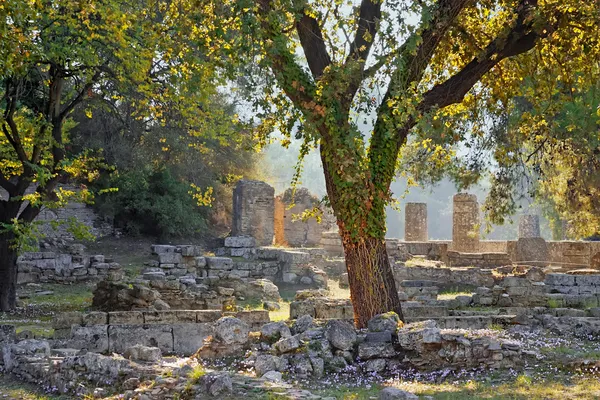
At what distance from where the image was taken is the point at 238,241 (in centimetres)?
2564

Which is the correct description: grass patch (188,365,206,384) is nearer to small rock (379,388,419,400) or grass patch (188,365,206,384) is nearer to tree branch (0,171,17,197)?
small rock (379,388,419,400)

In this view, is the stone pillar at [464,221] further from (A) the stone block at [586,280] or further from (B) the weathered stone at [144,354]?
(B) the weathered stone at [144,354]

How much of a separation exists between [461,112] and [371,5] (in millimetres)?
2906

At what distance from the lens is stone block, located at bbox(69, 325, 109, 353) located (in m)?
11.8

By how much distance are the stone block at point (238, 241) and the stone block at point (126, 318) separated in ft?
39.2

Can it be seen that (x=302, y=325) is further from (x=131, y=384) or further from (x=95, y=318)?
(x=95, y=318)

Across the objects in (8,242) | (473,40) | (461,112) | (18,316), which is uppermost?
(473,40)

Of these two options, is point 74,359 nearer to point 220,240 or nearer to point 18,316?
point 18,316

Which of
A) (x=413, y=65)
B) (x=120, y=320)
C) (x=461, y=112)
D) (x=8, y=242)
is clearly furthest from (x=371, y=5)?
(x=8, y=242)

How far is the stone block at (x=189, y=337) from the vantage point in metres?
12.3

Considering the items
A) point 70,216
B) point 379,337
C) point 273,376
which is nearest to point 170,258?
point 70,216

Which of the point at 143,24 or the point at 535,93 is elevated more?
the point at 143,24

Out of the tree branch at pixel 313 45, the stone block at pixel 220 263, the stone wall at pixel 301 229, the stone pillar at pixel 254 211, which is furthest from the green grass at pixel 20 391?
the stone wall at pixel 301 229

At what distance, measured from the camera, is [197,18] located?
10906 millimetres
